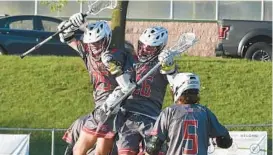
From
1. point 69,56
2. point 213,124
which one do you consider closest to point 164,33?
point 213,124

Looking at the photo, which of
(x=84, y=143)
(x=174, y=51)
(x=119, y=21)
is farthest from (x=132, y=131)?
(x=119, y=21)

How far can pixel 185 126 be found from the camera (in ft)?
31.4

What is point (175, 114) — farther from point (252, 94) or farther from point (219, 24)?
point (219, 24)

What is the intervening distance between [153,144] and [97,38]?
191 centimetres

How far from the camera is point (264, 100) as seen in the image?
1991 centimetres

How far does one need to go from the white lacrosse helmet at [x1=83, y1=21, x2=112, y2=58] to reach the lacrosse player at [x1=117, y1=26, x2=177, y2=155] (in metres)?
0.41

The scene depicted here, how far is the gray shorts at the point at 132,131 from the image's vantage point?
10961mm

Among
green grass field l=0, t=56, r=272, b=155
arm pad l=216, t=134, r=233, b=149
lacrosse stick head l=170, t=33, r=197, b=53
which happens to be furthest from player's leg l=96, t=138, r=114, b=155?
green grass field l=0, t=56, r=272, b=155

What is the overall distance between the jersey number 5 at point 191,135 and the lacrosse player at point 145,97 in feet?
4.66

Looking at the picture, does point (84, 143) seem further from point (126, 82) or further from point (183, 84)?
point (183, 84)

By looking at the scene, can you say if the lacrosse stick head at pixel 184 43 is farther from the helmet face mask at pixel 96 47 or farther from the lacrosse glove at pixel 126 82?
the helmet face mask at pixel 96 47

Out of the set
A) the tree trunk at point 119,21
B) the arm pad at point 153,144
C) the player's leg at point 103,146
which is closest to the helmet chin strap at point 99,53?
the player's leg at point 103,146

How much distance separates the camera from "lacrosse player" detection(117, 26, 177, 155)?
11.0 metres

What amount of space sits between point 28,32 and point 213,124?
44.4 ft
